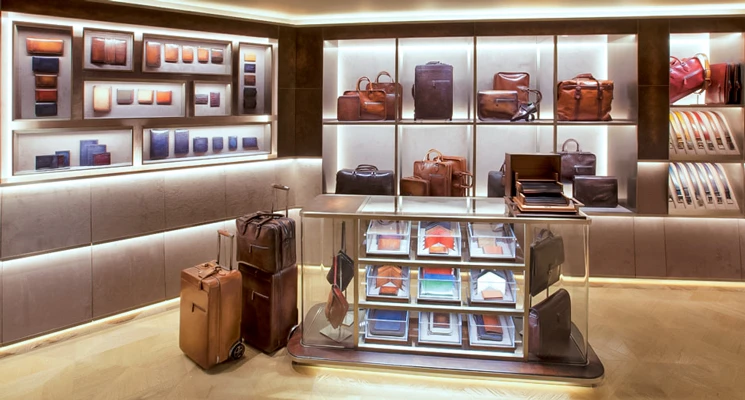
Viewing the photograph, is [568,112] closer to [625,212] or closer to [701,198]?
[625,212]

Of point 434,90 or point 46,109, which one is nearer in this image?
point 46,109

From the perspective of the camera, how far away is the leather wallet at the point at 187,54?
13.8 feet

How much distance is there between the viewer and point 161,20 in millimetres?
3979

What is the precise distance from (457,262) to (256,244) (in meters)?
1.31

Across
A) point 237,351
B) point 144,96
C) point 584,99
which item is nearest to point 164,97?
point 144,96

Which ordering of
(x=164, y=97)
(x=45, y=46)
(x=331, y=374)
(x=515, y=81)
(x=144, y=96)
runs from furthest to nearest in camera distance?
(x=515, y=81), (x=164, y=97), (x=144, y=96), (x=45, y=46), (x=331, y=374)

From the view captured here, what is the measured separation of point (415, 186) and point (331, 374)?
2026 mm

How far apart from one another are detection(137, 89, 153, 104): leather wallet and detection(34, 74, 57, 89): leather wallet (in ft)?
2.01

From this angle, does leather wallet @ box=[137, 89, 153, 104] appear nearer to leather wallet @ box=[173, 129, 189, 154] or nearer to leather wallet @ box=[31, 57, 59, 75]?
leather wallet @ box=[173, 129, 189, 154]

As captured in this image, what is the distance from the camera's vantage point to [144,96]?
4023mm

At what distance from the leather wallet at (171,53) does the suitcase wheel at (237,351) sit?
8.19 feet

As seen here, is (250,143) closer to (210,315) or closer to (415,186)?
(415,186)

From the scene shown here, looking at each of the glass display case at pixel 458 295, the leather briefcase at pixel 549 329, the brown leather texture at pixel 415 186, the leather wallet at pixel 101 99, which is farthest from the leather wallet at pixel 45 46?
the leather briefcase at pixel 549 329

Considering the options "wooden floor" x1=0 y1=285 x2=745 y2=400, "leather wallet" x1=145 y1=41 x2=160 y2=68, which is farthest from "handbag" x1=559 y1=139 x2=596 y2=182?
"leather wallet" x1=145 y1=41 x2=160 y2=68
